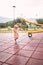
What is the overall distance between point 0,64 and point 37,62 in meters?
1.06

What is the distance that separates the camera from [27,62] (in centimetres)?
352

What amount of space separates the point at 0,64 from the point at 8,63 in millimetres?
225

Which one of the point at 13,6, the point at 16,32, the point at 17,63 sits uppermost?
the point at 13,6

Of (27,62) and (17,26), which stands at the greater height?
(17,26)

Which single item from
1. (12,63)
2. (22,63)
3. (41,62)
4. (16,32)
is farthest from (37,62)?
(16,32)

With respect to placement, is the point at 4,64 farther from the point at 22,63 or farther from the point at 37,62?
the point at 37,62

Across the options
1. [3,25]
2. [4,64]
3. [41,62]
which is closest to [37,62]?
[41,62]

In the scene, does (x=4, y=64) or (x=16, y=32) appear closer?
(x=4, y=64)

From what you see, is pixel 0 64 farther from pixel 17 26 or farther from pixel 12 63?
pixel 17 26

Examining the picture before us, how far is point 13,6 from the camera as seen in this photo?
1528 cm

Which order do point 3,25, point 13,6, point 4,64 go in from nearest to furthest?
1. point 4,64
2. point 3,25
3. point 13,6

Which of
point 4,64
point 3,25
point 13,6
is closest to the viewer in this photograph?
point 4,64

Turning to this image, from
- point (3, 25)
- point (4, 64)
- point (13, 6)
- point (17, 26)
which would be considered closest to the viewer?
point (4, 64)

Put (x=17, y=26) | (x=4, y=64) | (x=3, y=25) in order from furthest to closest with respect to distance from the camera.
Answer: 1. (x=3, y=25)
2. (x=17, y=26)
3. (x=4, y=64)
